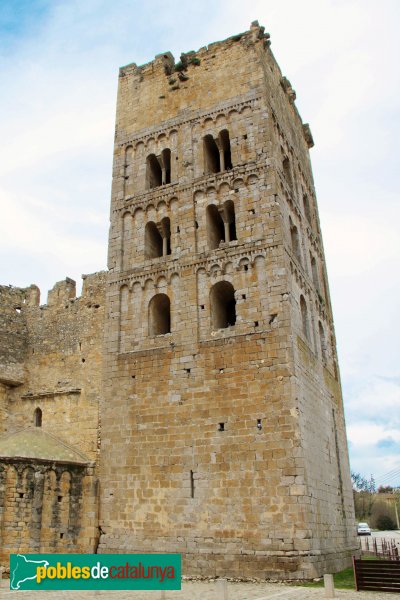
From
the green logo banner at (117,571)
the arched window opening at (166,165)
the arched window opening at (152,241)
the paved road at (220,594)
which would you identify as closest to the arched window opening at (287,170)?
the arched window opening at (166,165)

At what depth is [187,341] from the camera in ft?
56.9

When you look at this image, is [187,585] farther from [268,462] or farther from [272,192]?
[272,192]

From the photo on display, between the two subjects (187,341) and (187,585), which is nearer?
(187,585)

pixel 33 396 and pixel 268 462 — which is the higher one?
pixel 33 396

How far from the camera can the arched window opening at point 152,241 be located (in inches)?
791

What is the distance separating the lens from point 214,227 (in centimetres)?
1956

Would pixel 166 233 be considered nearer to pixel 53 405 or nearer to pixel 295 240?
pixel 295 240

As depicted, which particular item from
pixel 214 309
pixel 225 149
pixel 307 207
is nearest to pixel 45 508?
pixel 214 309

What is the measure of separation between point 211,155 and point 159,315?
6.54 m

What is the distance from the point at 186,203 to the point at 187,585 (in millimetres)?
12015

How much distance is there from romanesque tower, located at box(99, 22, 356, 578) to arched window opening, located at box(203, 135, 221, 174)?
0.34 ft

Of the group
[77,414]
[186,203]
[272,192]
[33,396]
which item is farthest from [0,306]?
[272,192]

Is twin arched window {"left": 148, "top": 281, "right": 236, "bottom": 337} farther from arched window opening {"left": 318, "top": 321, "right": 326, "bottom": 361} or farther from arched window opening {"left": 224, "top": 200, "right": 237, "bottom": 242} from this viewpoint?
arched window opening {"left": 318, "top": 321, "right": 326, "bottom": 361}

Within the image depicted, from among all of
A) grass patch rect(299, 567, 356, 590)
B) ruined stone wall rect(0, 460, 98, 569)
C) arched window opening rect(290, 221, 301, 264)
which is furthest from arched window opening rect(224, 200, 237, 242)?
grass patch rect(299, 567, 356, 590)
